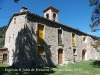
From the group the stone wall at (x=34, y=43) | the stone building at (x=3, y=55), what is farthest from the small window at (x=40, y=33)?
the stone building at (x=3, y=55)

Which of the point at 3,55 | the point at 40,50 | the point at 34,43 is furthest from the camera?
the point at 3,55

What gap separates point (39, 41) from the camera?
A: 1540 cm

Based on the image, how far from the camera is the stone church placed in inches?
559

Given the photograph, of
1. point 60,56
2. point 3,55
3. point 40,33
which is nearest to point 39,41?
point 40,33

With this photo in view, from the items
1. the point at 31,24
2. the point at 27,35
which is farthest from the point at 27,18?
the point at 27,35

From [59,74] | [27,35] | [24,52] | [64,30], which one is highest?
[64,30]

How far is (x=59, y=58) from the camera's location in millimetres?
18047

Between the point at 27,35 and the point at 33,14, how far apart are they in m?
2.73

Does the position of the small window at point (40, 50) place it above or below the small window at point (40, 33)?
below

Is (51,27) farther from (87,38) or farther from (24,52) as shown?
(87,38)

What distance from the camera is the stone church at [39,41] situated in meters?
14.2

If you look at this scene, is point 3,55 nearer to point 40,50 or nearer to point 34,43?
point 40,50

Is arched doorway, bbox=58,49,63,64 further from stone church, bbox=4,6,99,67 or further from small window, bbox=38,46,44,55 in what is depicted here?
small window, bbox=38,46,44,55

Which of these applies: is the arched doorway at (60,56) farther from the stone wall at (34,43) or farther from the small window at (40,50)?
the small window at (40,50)
